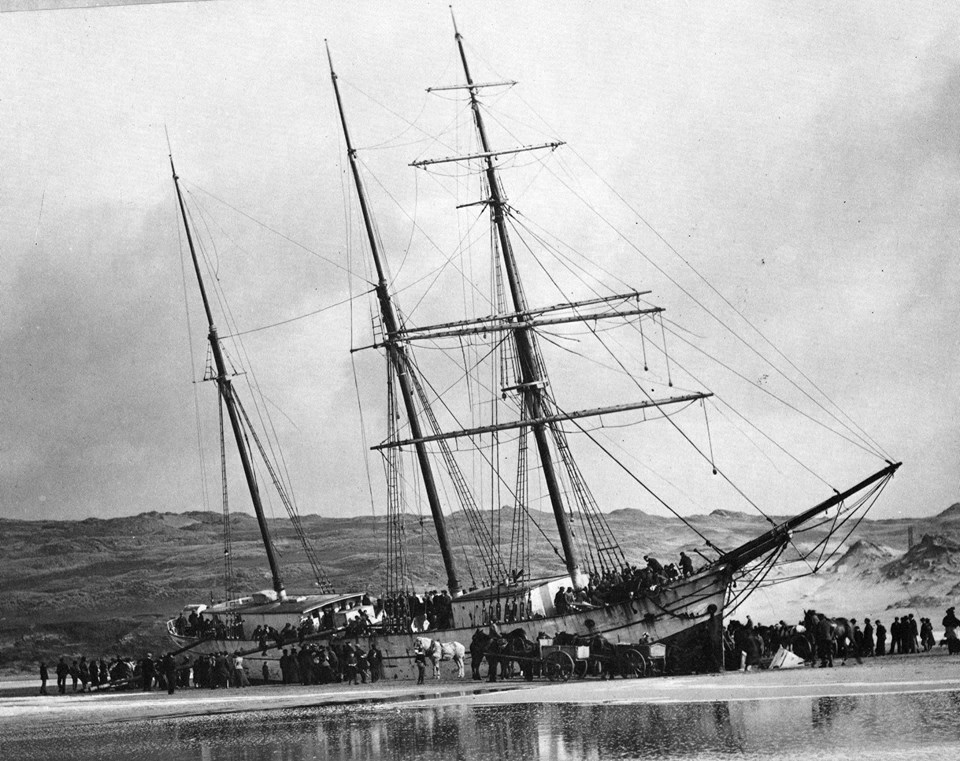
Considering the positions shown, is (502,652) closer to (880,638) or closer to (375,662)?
(375,662)

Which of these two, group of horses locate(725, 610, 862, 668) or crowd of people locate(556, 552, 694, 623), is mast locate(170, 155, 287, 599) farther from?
group of horses locate(725, 610, 862, 668)

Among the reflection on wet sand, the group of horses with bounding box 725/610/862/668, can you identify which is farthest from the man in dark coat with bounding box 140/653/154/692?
the group of horses with bounding box 725/610/862/668

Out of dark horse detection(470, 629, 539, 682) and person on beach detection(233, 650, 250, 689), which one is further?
person on beach detection(233, 650, 250, 689)

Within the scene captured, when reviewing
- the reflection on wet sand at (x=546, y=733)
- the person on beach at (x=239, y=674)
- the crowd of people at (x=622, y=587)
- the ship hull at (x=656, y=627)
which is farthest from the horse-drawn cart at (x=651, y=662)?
the person on beach at (x=239, y=674)

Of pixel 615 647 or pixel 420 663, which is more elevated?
pixel 615 647

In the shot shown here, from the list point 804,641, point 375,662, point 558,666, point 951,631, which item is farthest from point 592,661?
point 951,631

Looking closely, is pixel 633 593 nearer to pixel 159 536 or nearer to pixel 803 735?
pixel 803 735

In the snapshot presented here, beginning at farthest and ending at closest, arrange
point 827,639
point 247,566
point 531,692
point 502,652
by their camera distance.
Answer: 1. point 247,566
2. point 502,652
3. point 827,639
4. point 531,692
